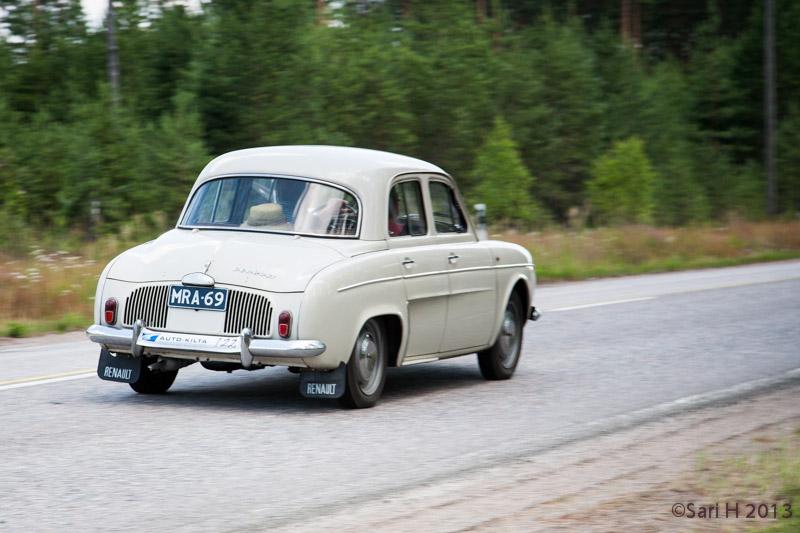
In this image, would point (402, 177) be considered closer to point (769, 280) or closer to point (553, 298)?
point (553, 298)

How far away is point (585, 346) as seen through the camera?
1204 cm

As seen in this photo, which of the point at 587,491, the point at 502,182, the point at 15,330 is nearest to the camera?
the point at 587,491

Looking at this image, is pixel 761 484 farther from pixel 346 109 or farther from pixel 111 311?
pixel 346 109

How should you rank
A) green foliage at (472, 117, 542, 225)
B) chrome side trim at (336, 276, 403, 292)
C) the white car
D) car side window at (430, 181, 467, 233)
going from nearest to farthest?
the white car → chrome side trim at (336, 276, 403, 292) → car side window at (430, 181, 467, 233) → green foliage at (472, 117, 542, 225)

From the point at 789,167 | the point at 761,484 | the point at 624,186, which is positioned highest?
the point at 789,167

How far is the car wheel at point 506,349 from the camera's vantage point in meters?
9.61

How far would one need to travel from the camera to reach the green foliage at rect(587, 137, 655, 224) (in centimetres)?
3822

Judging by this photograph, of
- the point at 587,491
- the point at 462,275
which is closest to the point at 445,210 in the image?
the point at 462,275

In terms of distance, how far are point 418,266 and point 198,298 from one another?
1772 millimetres

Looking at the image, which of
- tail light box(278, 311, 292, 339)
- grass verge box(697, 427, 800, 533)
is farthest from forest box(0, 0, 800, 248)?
grass verge box(697, 427, 800, 533)

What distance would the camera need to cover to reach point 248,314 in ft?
23.8

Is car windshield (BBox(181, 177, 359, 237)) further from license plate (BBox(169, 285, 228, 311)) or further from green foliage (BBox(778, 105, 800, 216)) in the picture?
green foliage (BBox(778, 105, 800, 216))

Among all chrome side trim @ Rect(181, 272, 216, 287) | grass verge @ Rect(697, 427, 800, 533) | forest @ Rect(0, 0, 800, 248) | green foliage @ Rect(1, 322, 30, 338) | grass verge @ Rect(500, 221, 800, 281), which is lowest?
grass verge @ Rect(500, 221, 800, 281)

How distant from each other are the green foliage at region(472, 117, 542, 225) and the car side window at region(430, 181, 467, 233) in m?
24.3
